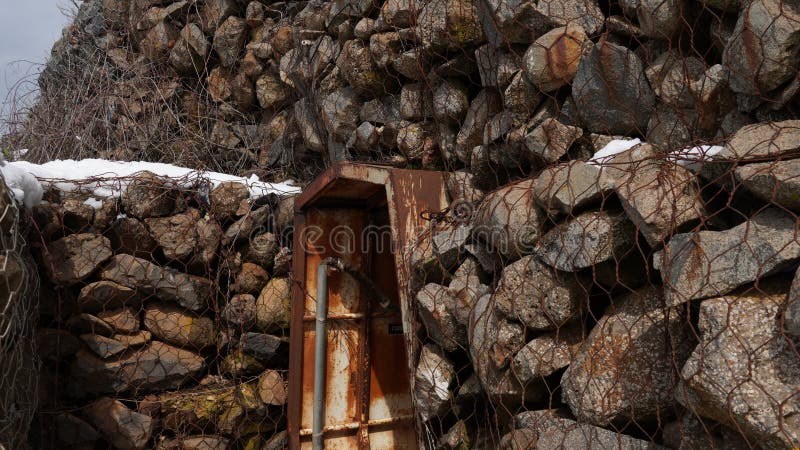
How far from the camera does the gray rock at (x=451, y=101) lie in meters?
3.46

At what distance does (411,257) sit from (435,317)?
1.16 ft

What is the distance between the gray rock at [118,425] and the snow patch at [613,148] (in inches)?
113

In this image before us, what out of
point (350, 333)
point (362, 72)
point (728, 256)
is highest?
point (362, 72)

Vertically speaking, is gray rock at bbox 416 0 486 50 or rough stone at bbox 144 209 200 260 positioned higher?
gray rock at bbox 416 0 486 50

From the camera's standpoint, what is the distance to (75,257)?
3.94m

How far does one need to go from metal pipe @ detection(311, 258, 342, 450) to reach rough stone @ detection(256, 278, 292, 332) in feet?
1.44

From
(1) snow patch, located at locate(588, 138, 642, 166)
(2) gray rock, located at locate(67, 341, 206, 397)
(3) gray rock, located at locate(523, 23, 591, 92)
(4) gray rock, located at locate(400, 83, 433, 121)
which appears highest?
(4) gray rock, located at locate(400, 83, 433, 121)

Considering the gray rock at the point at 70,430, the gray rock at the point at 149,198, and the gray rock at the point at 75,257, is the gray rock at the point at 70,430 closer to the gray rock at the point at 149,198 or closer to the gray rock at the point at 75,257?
the gray rock at the point at 75,257

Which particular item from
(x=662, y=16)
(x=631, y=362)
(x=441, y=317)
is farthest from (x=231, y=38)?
(x=631, y=362)

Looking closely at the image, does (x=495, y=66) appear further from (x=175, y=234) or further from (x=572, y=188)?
(x=175, y=234)

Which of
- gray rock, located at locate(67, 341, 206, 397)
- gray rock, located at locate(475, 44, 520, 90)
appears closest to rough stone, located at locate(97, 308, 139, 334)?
gray rock, located at locate(67, 341, 206, 397)

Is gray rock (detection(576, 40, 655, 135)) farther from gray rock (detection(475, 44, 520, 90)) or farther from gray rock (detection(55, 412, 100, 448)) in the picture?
gray rock (detection(55, 412, 100, 448))

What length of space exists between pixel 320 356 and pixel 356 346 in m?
0.26

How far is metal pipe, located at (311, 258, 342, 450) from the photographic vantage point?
12.4ft
